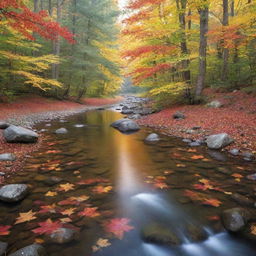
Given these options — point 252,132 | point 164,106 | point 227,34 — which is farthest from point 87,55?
point 252,132

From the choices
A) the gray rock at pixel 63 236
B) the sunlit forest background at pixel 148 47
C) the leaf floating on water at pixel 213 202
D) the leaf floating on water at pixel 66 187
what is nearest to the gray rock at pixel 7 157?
the leaf floating on water at pixel 66 187

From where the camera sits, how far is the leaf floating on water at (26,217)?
134 inches

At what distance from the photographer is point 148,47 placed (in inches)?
480

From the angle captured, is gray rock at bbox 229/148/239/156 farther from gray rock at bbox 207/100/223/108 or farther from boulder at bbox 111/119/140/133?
gray rock at bbox 207/100/223/108

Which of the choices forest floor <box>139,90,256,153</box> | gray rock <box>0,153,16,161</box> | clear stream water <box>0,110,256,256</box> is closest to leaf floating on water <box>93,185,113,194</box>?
clear stream water <box>0,110,256,256</box>

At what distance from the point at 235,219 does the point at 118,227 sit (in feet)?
6.05

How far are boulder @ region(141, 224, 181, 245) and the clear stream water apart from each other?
0.22 ft

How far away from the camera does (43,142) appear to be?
315 inches

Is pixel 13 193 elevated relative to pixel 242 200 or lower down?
elevated

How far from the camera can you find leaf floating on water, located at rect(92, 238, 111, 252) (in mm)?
2888

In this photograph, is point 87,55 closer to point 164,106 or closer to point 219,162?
point 164,106

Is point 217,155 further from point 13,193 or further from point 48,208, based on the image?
point 13,193

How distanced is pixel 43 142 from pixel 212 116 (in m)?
7.71

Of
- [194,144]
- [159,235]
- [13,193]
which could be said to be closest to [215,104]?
[194,144]
